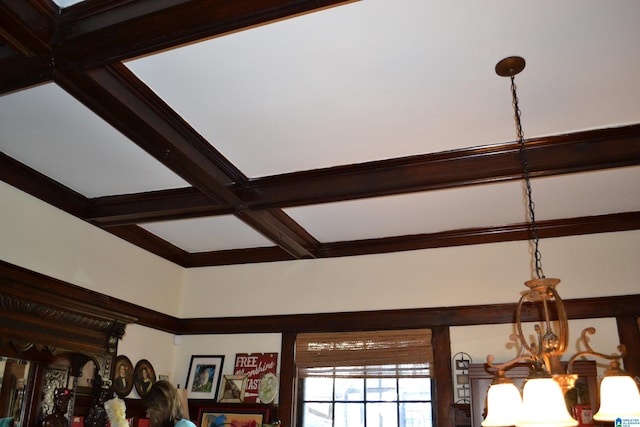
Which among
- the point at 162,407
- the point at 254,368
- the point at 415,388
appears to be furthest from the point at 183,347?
the point at 162,407

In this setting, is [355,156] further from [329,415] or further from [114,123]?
[329,415]

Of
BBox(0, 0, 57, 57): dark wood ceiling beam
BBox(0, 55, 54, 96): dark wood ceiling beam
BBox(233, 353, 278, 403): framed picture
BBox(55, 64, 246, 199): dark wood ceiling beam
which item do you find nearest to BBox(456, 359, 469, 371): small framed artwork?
BBox(233, 353, 278, 403): framed picture

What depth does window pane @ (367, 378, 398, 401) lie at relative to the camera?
17.6 feet

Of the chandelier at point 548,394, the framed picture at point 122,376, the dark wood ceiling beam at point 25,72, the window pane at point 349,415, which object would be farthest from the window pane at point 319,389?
the dark wood ceiling beam at point 25,72

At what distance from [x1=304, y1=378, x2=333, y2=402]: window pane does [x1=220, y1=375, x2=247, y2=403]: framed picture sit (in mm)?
610

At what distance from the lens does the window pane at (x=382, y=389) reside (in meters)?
5.36

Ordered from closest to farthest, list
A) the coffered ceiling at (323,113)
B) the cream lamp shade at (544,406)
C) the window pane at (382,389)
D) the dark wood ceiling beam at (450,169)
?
the cream lamp shade at (544,406) → the coffered ceiling at (323,113) → the dark wood ceiling beam at (450,169) → the window pane at (382,389)

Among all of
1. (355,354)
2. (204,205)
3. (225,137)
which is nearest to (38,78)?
(225,137)

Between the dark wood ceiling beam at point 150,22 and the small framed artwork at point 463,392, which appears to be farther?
the small framed artwork at point 463,392

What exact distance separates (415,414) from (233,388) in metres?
1.75

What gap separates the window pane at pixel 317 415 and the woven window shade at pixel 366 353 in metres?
Answer: 0.29

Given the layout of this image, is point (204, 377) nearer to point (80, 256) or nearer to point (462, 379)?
point (80, 256)

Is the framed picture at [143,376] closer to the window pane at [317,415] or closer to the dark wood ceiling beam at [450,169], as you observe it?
the window pane at [317,415]

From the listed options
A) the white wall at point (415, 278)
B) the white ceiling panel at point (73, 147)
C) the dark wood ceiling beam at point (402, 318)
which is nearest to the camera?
the white ceiling panel at point (73, 147)
